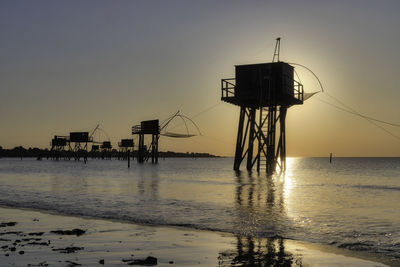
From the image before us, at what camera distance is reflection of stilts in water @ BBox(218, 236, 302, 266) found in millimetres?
8234

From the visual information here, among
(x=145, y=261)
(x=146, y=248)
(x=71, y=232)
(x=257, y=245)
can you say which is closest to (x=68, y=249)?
(x=146, y=248)

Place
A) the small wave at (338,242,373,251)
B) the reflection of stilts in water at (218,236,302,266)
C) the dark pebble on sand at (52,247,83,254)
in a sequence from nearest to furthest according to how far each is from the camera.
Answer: the reflection of stilts in water at (218,236,302,266) → the dark pebble on sand at (52,247,83,254) → the small wave at (338,242,373,251)

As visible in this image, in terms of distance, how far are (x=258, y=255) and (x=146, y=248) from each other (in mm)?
2452

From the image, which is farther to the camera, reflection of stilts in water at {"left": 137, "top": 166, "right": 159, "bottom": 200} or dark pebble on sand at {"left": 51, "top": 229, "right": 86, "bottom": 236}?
reflection of stilts in water at {"left": 137, "top": 166, "right": 159, "bottom": 200}

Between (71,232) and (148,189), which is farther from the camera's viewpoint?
(148,189)

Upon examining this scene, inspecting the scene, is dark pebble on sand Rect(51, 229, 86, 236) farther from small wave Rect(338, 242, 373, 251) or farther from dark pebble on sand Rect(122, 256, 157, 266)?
small wave Rect(338, 242, 373, 251)

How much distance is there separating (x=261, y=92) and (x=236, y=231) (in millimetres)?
30525

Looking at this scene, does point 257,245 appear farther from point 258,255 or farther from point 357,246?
point 357,246

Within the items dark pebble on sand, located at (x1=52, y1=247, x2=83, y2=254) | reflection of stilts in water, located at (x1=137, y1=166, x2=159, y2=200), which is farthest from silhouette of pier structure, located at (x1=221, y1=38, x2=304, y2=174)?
dark pebble on sand, located at (x1=52, y1=247, x2=83, y2=254)

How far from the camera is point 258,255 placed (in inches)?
353

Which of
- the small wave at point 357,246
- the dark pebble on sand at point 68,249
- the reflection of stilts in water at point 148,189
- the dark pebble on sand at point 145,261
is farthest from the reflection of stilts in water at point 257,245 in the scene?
the reflection of stilts in water at point 148,189

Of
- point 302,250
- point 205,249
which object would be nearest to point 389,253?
point 302,250

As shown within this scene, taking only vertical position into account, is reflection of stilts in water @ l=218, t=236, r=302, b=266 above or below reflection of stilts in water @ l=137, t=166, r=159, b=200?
above

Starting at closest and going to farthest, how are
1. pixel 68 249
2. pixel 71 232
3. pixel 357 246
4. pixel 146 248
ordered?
1. pixel 68 249
2. pixel 146 248
3. pixel 357 246
4. pixel 71 232
